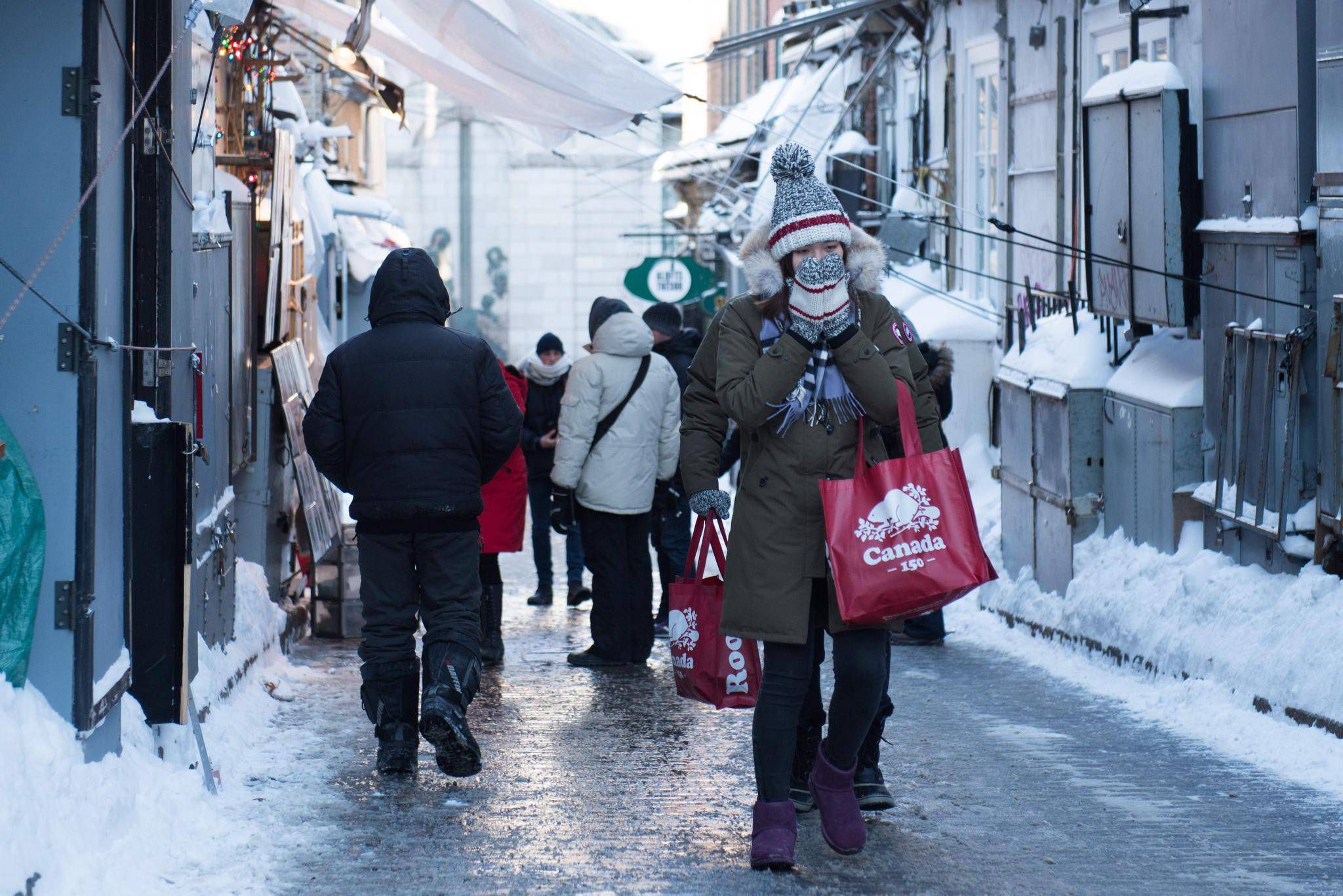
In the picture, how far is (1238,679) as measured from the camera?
22.1 feet

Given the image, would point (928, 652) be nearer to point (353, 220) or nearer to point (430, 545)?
point (430, 545)

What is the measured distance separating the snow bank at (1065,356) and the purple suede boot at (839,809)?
4.83 metres

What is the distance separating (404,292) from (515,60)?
284 cm

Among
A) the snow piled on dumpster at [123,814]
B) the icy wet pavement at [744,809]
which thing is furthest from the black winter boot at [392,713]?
the snow piled on dumpster at [123,814]

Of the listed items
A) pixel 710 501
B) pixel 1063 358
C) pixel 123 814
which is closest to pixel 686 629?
pixel 710 501

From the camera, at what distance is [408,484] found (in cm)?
578

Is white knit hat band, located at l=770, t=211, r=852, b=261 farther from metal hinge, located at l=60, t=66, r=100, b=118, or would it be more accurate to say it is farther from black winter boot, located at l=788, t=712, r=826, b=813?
metal hinge, located at l=60, t=66, r=100, b=118

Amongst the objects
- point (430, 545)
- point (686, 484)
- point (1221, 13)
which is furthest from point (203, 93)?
point (1221, 13)

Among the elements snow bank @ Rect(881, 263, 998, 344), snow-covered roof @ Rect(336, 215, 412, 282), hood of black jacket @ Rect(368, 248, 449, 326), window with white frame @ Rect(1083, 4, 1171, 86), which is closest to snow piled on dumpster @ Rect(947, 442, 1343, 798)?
window with white frame @ Rect(1083, 4, 1171, 86)

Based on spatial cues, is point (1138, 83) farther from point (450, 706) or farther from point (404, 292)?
point (450, 706)

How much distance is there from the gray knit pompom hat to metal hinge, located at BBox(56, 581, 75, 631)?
79.7 inches

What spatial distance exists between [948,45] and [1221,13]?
281 inches

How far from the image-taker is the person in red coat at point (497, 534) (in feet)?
27.6

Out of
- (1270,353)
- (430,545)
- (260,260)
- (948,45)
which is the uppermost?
(948,45)
